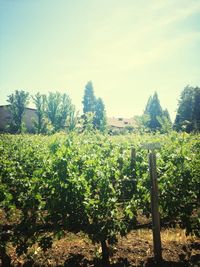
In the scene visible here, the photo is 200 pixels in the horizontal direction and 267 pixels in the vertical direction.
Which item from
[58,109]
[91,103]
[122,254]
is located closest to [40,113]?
[58,109]

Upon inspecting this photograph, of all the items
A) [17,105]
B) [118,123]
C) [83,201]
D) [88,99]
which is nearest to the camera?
[83,201]

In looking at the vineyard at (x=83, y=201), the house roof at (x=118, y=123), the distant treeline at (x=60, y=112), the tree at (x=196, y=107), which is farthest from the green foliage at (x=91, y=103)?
the vineyard at (x=83, y=201)

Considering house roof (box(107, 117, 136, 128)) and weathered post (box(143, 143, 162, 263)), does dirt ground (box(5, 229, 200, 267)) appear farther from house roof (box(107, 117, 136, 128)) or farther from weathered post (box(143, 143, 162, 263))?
house roof (box(107, 117, 136, 128))

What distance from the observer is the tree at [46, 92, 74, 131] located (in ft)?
165

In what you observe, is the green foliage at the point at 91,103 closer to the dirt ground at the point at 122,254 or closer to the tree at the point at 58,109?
the tree at the point at 58,109

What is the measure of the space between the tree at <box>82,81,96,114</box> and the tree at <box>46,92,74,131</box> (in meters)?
14.6

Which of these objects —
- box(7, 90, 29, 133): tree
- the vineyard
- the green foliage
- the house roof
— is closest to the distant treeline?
box(7, 90, 29, 133): tree

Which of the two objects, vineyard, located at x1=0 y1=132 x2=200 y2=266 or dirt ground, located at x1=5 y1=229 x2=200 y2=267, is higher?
vineyard, located at x1=0 y1=132 x2=200 y2=266

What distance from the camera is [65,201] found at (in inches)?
187

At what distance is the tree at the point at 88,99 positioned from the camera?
68.1 meters

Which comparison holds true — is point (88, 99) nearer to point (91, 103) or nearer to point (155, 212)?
point (91, 103)

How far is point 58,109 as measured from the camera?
50969mm

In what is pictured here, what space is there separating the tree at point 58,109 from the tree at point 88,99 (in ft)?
47.8

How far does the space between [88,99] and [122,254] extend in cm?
6518
